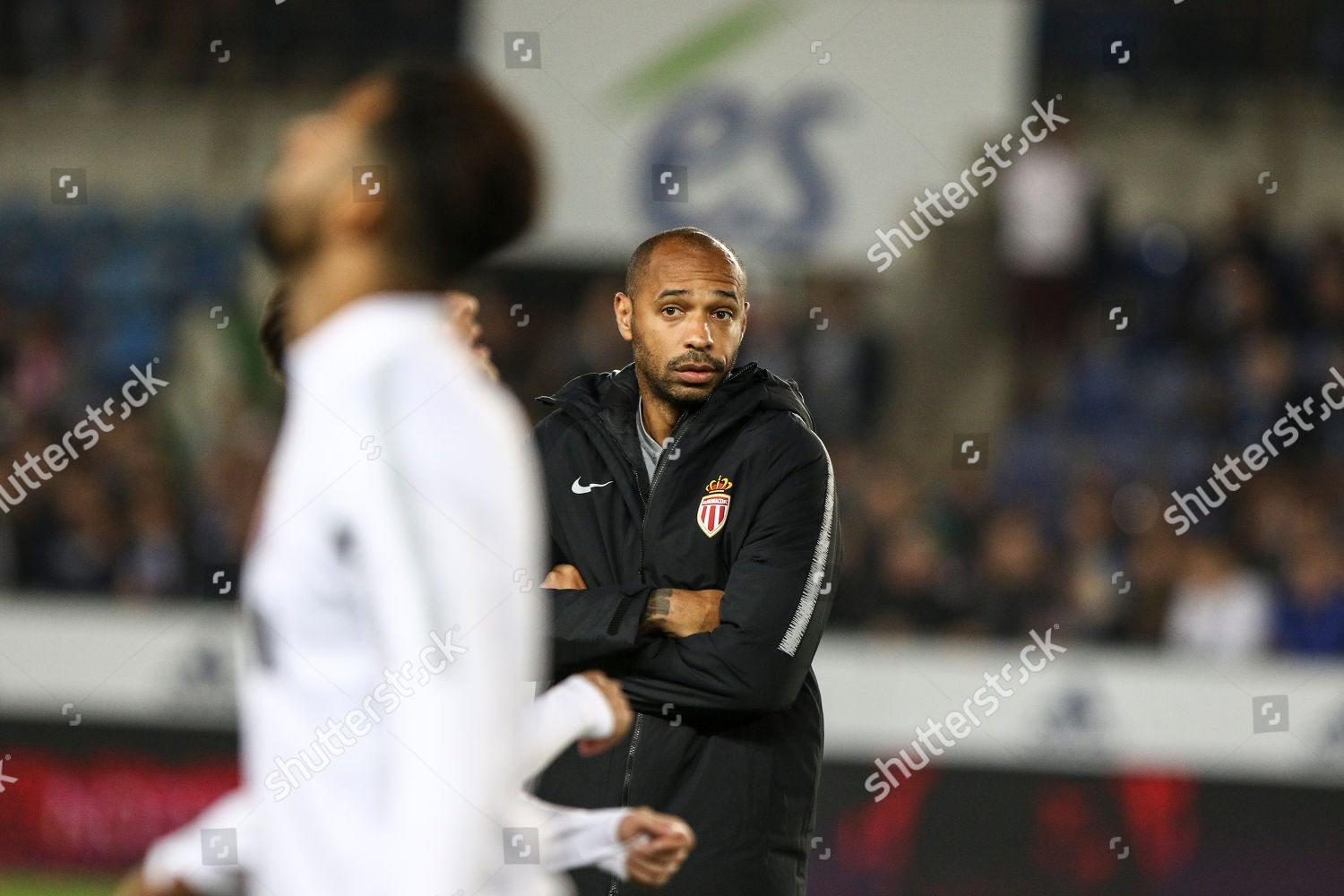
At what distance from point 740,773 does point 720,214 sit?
28.2 ft

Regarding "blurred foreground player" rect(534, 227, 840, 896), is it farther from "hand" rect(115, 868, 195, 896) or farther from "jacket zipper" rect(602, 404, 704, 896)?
"hand" rect(115, 868, 195, 896)

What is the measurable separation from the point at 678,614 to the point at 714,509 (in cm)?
25

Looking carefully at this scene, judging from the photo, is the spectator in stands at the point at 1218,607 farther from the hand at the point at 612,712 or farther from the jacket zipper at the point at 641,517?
the hand at the point at 612,712

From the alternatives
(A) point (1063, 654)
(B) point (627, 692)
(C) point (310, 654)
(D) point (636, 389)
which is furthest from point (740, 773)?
(A) point (1063, 654)

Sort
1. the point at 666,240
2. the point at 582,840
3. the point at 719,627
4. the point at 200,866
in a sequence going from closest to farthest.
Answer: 1. the point at 200,866
2. the point at 582,840
3. the point at 719,627
4. the point at 666,240

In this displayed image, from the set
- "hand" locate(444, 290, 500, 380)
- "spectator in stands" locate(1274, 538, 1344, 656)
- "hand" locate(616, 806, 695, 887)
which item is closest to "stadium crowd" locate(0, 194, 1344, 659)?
"spectator in stands" locate(1274, 538, 1344, 656)

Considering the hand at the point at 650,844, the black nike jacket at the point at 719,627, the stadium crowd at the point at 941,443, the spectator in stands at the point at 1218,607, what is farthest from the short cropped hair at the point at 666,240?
the spectator in stands at the point at 1218,607

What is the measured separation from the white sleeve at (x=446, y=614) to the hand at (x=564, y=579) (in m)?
1.81

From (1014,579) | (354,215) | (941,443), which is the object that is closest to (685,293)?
(354,215)

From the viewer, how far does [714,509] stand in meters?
3.41

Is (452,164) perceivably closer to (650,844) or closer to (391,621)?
(391,621)

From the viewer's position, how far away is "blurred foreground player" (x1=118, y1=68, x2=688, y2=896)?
159 cm

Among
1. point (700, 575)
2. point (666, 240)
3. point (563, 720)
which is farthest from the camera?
point (666, 240)

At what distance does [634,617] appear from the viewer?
3330 millimetres
